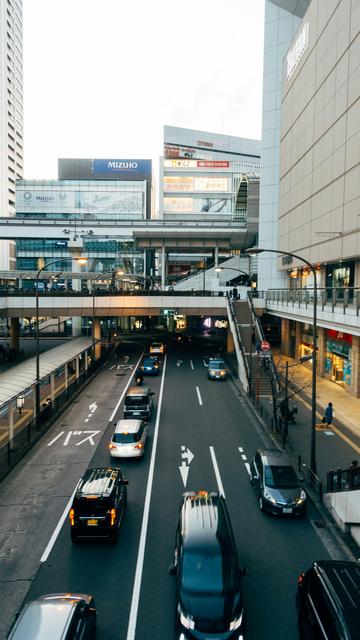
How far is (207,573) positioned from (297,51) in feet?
164

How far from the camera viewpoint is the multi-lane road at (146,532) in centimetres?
1074

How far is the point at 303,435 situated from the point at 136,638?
16646mm

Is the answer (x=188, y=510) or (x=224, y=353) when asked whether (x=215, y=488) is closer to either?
(x=188, y=510)

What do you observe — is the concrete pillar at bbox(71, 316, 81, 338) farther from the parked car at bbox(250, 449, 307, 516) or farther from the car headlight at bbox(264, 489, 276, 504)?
the car headlight at bbox(264, 489, 276, 504)

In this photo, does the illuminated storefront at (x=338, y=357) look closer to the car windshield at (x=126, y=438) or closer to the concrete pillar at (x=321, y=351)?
the concrete pillar at (x=321, y=351)

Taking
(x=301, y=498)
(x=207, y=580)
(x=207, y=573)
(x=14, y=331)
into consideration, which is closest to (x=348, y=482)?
(x=301, y=498)

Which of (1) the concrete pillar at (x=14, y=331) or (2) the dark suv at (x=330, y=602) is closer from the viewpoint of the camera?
(2) the dark suv at (x=330, y=602)

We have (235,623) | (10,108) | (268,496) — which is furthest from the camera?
(10,108)

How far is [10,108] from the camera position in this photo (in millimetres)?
152250

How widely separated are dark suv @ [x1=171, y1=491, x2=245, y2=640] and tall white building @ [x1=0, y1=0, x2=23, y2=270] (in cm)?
13641

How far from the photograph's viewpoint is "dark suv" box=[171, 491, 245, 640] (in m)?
9.13

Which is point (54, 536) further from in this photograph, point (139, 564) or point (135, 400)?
point (135, 400)

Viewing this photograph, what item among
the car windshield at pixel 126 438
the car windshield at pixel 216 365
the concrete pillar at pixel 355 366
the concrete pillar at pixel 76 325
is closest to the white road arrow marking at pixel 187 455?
the car windshield at pixel 126 438

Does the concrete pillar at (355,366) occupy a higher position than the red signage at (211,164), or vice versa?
the red signage at (211,164)
